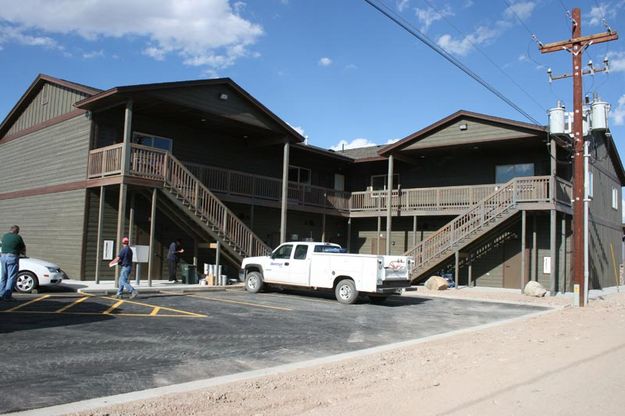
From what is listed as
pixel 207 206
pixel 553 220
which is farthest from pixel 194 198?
pixel 553 220

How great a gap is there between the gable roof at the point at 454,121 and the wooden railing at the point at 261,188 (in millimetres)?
3401

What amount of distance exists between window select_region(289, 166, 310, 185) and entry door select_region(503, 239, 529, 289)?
10640 millimetres

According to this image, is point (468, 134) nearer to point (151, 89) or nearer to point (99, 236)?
point (151, 89)

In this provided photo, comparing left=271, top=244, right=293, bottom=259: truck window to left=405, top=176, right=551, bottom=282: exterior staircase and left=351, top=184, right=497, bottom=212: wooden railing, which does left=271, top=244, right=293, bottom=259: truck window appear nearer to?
left=405, top=176, right=551, bottom=282: exterior staircase

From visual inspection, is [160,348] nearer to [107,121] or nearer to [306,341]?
[306,341]

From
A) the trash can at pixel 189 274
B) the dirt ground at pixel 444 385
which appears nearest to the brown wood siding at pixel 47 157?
the trash can at pixel 189 274

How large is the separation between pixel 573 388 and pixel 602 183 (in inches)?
1002

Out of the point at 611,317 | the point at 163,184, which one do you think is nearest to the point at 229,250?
the point at 163,184

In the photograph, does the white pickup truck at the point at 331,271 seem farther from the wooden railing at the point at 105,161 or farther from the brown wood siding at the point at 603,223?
the brown wood siding at the point at 603,223

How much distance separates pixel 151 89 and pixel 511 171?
16547 millimetres

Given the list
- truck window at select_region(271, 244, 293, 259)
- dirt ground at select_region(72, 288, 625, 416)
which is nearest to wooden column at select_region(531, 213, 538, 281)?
truck window at select_region(271, 244, 293, 259)

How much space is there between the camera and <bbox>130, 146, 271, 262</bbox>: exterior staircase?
18344 mm

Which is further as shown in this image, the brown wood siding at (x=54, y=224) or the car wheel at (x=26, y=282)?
the brown wood siding at (x=54, y=224)

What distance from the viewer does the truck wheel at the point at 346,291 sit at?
1562 centimetres
